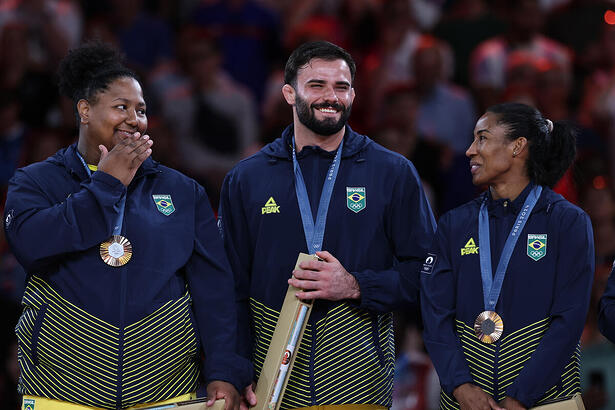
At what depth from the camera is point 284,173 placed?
480 centimetres

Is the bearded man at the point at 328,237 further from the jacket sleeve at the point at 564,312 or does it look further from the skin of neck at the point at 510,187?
the jacket sleeve at the point at 564,312

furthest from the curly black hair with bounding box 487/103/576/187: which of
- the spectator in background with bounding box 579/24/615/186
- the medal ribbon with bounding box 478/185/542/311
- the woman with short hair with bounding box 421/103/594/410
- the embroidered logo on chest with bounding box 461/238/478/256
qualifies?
the spectator in background with bounding box 579/24/615/186

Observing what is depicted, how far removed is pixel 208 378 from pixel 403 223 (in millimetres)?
1185

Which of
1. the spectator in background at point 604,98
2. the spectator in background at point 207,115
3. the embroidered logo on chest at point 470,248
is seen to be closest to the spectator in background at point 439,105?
the spectator in background at point 604,98

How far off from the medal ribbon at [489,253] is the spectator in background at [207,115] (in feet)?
14.0

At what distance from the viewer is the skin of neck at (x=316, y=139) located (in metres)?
4.81

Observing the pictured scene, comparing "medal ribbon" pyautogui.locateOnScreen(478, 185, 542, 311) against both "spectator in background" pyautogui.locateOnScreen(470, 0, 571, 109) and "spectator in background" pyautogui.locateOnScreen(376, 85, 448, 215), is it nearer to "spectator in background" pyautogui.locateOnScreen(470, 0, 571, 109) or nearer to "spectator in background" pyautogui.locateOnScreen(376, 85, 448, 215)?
"spectator in background" pyautogui.locateOnScreen(376, 85, 448, 215)

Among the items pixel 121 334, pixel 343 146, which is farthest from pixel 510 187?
pixel 121 334

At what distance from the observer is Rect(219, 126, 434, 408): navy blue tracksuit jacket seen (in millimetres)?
4543

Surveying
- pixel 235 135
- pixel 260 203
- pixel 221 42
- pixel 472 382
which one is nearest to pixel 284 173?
pixel 260 203

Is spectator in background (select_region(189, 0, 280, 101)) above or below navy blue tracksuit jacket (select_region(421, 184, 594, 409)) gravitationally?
above

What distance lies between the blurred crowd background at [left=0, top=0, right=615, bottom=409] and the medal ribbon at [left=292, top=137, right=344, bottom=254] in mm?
2797

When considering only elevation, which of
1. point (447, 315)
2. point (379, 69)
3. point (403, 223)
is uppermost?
point (379, 69)

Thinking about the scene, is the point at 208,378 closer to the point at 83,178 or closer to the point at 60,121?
the point at 83,178
